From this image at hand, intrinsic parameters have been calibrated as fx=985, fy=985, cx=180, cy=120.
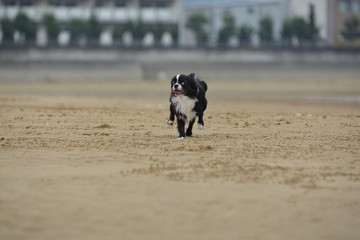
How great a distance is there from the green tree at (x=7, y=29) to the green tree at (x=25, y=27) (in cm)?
54

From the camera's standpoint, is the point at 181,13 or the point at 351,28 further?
the point at 181,13

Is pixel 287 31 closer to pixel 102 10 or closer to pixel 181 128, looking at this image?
pixel 102 10

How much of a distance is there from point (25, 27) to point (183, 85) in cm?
6541

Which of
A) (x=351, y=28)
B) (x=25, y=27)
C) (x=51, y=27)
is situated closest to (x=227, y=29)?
(x=351, y=28)

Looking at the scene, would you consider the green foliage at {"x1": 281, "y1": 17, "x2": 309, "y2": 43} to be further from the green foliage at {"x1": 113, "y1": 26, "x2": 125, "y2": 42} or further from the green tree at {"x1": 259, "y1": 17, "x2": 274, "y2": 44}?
the green foliage at {"x1": 113, "y1": 26, "x2": 125, "y2": 42}

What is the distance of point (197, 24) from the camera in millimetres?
92562

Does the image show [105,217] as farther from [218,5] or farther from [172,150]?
[218,5]

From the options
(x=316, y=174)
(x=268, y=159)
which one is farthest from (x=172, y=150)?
(x=316, y=174)

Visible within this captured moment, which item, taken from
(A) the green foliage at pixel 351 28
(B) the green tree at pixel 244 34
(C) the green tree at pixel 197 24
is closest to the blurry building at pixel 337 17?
(A) the green foliage at pixel 351 28

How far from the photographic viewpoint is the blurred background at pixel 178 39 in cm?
7231

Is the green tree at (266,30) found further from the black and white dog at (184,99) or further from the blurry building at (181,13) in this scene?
Result: the black and white dog at (184,99)

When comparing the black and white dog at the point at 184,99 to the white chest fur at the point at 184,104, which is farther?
the white chest fur at the point at 184,104

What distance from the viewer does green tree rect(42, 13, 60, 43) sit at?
270 feet

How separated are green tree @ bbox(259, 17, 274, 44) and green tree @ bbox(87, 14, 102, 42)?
1539cm
